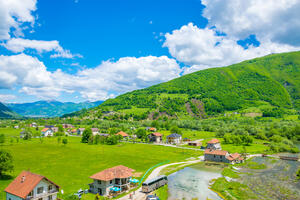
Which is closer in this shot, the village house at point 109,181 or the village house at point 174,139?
the village house at point 109,181

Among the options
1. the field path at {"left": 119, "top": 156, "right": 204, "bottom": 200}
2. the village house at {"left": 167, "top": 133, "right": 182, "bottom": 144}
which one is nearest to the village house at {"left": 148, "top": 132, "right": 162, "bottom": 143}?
the village house at {"left": 167, "top": 133, "right": 182, "bottom": 144}

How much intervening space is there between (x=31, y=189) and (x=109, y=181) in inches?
664

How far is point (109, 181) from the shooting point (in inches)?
1948

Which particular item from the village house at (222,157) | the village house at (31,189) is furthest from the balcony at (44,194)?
the village house at (222,157)

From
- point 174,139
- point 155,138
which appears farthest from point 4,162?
point 174,139

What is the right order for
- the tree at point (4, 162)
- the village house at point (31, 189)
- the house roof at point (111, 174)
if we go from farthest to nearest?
the tree at point (4, 162)
the house roof at point (111, 174)
the village house at point (31, 189)

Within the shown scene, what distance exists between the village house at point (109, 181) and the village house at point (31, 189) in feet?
30.1

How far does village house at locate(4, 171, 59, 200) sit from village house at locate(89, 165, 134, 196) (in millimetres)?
9177

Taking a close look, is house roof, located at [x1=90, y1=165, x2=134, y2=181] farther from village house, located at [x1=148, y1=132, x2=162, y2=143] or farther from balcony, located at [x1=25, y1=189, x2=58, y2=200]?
village house, located at [x1=148, y1=132, x2=162, y2=143]

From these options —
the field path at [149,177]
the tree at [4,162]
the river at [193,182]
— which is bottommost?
the river at [193,182]

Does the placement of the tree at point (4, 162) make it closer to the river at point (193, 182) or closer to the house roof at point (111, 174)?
the house roof at point (111, 174)

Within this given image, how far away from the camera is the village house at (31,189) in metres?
39.2

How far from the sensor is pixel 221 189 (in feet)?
179

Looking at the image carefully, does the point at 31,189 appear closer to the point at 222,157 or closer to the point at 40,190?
the point at 40,190
